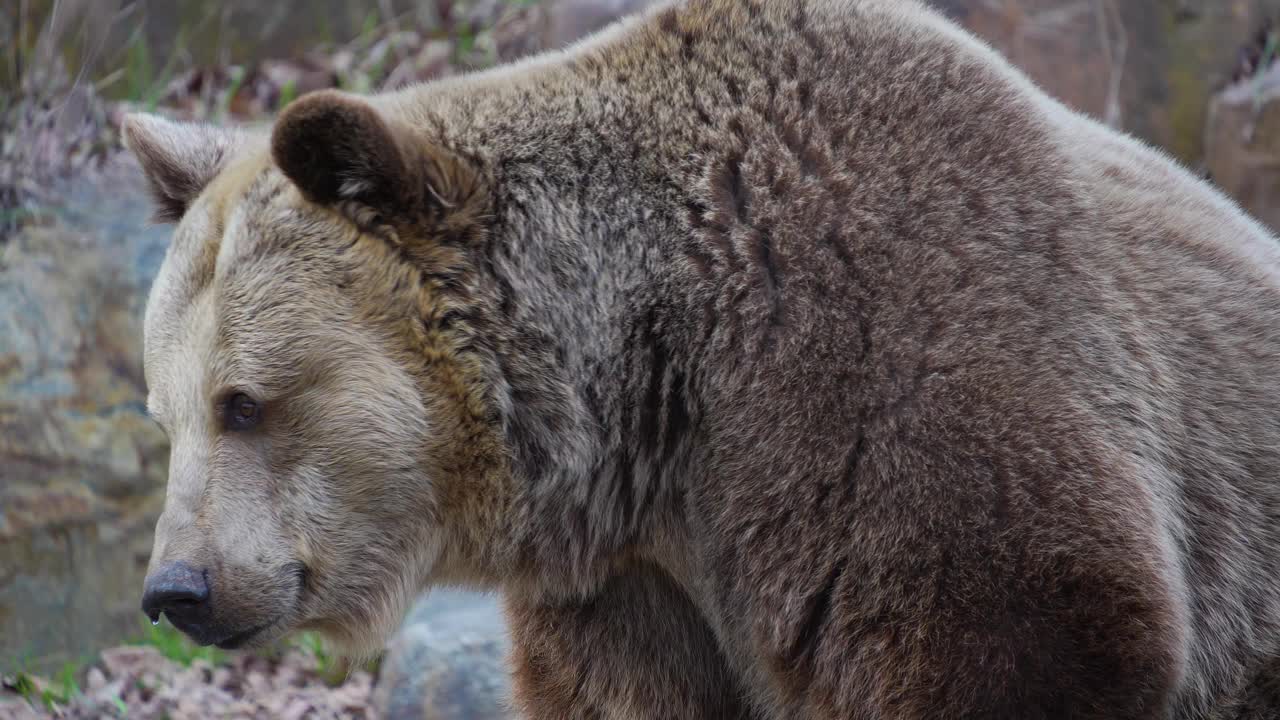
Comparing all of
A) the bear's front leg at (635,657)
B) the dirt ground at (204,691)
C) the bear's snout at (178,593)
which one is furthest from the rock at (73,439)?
the bear's front leg at (635,657)

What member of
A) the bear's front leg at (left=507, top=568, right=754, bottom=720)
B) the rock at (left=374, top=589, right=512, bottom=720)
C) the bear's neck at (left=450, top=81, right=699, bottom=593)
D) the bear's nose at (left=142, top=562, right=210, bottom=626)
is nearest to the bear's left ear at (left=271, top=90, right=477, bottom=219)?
the bear's neck at (left=450, top=81, right=699, bottom=593)

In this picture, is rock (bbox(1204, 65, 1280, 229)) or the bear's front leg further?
rock (bbox(1204, 65, 1280, 229))

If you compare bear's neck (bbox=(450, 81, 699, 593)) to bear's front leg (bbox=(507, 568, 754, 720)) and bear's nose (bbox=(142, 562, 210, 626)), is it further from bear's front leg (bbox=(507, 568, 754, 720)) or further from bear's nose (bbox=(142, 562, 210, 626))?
bear's nose (bbox=(142, 562, 210, 626))

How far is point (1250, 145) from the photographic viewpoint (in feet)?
26.3

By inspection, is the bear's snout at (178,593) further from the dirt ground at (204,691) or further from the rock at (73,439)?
the rock at (73,439)

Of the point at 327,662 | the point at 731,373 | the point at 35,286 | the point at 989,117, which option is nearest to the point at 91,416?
the point at 35,286

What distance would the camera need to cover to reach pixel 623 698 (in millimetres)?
3676

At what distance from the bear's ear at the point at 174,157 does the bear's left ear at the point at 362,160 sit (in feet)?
2.31

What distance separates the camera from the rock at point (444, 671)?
5.23 m

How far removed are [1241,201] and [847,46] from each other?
18.3ft

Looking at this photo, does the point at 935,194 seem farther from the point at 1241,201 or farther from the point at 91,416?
the point at 1241,201

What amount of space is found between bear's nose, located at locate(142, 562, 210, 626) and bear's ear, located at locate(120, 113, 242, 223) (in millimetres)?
1176

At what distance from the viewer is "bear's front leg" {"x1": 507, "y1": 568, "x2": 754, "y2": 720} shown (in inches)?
145

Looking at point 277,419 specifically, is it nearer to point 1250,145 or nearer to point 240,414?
point 240,414
